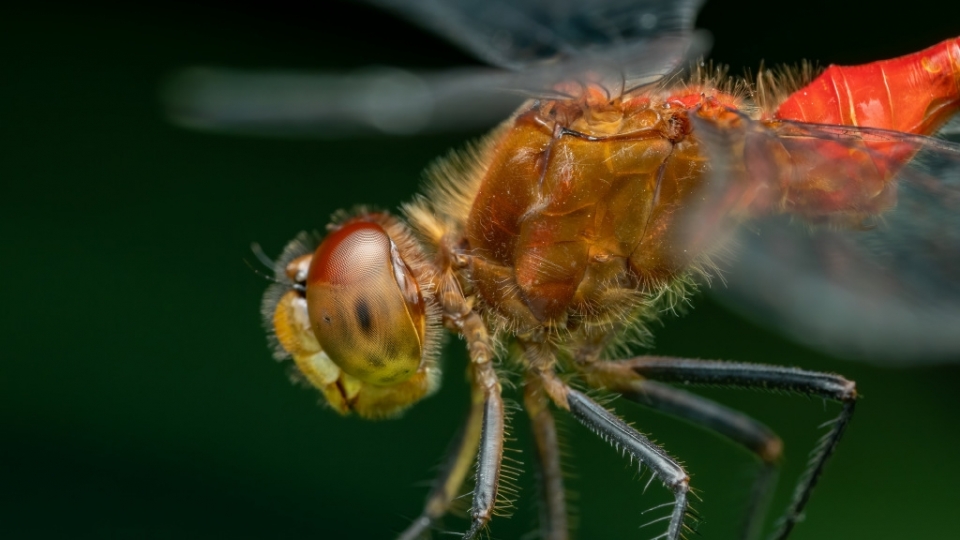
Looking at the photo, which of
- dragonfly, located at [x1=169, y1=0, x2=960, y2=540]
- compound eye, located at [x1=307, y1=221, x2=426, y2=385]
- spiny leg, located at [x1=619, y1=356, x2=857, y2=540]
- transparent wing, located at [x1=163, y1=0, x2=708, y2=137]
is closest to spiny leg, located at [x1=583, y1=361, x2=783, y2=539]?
dragonfly, located at [x1=169, y1=0, x2=960, y2=540]

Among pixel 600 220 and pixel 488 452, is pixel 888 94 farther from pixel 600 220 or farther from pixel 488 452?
pixel 488 452

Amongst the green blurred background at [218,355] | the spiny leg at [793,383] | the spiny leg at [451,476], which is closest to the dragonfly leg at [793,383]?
the spiny leg at [793,383]

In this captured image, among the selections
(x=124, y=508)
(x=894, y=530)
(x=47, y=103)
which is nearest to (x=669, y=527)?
(x=894, y=530)

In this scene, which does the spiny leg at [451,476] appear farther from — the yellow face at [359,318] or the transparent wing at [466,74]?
the transparent wing at [466,74]

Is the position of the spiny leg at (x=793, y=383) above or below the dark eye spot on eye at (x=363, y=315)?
below

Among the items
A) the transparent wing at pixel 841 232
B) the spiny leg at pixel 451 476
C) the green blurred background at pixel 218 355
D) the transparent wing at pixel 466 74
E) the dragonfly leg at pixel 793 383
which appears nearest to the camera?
the transparent wing at pixel 841 232

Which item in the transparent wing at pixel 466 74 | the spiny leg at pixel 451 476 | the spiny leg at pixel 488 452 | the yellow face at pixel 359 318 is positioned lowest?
the spiny leg at pixel 451 476
